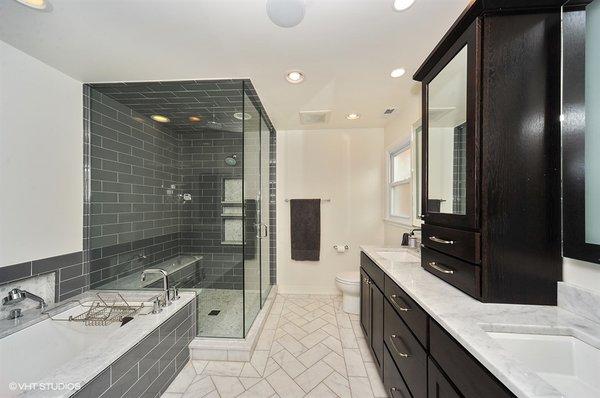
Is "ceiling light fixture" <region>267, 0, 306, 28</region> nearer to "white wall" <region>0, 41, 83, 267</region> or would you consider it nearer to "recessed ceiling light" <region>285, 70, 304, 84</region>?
"recessed ceiling light" <region>285, 70, 304, 84</region>

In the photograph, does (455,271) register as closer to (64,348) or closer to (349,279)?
(349,279)

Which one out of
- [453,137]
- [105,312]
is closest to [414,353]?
[453,137]

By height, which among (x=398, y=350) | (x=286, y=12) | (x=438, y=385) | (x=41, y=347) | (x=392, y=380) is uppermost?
(x=286, y=12)

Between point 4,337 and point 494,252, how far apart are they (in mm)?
2607

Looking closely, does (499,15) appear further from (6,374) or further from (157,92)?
(6,374)

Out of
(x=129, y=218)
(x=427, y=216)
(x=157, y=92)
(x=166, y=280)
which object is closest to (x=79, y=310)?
(x=166, y=280)

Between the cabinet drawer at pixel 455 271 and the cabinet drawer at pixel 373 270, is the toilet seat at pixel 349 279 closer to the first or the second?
the cabinet drawer at pixel 373 270

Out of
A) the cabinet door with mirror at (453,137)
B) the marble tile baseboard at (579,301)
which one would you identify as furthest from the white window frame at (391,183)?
the marble tile baseboard at (579,301)

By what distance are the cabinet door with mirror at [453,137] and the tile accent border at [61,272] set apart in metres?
2.69

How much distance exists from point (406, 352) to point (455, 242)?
604 millimetres

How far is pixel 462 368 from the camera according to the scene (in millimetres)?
698

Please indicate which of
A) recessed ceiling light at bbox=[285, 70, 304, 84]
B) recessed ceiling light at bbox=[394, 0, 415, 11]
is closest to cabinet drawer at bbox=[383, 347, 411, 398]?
recessed ceiling light at bbox=[394, 0, 415, 11]

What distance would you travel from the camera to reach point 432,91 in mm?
1390

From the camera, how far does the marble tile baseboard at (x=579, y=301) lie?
80 centimetres
